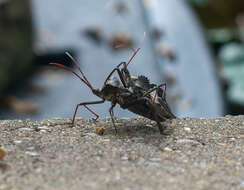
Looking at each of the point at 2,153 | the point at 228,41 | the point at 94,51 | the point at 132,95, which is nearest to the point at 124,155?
the point at 132,95

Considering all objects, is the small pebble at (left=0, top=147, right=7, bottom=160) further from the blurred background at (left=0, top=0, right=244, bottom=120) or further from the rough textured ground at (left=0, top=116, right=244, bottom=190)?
the blurred background at (left=0, top=0, right=244, bottom=120)

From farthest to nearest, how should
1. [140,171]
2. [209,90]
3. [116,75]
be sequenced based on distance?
[209,90] < [116,75] < [140,171]

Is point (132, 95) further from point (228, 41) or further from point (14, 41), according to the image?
point (228, 41)

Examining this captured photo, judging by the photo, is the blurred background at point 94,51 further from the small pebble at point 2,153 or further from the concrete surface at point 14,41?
the small pebble at point 2,153

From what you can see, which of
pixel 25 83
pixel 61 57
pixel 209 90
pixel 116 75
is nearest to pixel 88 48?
pixel 61 57

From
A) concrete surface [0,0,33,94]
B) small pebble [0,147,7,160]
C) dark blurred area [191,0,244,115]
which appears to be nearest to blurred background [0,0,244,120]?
concrete surface [0,0,33,94]

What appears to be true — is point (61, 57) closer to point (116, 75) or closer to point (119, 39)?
point (119, 39)

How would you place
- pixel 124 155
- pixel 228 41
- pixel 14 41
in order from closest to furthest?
pixel 124 155 < pixel 14 41 < pixel 228 41
